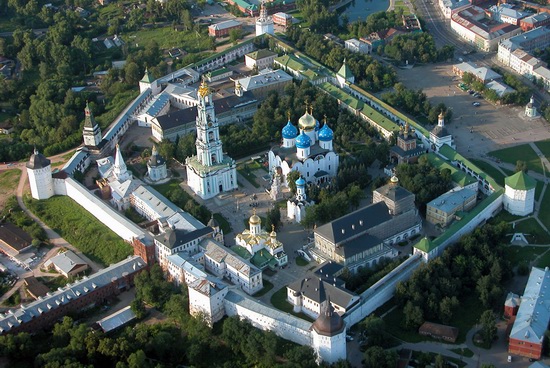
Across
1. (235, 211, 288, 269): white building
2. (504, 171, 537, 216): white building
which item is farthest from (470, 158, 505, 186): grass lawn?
(235, 211, 288, 269): white building

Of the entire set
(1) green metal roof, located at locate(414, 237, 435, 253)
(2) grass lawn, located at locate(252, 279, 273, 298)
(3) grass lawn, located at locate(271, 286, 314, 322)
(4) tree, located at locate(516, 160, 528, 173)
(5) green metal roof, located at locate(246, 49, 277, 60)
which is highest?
(5) green metal roof, located at locate(246, 49, 277, 60)

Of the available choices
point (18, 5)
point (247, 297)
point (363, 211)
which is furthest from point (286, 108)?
point (18, 5)

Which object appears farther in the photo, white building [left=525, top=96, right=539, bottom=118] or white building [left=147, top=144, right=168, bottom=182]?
white building [left=525, top=96, right=539, bottom=118]

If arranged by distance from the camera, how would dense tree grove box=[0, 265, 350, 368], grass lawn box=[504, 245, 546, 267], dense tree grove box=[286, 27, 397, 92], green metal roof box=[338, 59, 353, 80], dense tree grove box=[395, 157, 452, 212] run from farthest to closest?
dense tree grove box=[286, 27, 397, 92]
green metal roof box=[338, 59, 353, 80]
dense tree grove box=[395, 157, 452, 212]
grass lawn box=[504, 245, 546, 267]
dense tree grove box=[0, 265, 350, 368]

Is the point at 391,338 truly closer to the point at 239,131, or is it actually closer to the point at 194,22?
the point at 239,131

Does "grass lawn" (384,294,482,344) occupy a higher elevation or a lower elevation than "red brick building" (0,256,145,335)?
lower

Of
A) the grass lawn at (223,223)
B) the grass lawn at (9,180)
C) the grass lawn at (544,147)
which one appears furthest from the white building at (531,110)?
the grass lawn at (9,180)

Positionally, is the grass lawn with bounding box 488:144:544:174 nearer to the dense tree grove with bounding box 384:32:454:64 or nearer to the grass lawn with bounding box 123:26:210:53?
the dense tree grove with bounding box 384:32:454:64
